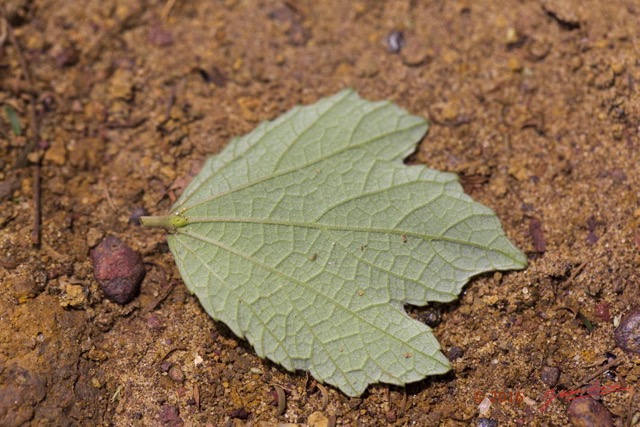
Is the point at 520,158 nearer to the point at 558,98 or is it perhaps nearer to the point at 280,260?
the point at 558,98

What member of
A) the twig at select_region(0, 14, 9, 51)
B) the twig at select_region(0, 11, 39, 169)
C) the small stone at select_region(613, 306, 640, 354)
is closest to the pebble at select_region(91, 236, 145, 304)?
the twig at select_region(0, 11, 39, 169)

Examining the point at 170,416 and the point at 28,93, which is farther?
the point at 28,93

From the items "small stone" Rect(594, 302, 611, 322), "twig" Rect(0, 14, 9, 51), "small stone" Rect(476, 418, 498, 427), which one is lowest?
"small stone" Rect(476, 418, 498, 427)

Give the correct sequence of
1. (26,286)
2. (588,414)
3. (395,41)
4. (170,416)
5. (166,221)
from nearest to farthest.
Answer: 1. (588,414)
2. (170,416)
3. (26,286)
4. (166,221)
5. (395,41)

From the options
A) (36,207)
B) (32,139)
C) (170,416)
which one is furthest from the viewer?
(32,139)

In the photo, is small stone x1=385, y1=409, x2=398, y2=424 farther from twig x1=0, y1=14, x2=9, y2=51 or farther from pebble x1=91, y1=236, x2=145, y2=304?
twig x1=0, y1=14, x2=9, y2=51

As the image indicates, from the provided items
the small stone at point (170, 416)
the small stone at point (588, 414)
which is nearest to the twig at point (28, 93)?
the small stone at point (170, 416)

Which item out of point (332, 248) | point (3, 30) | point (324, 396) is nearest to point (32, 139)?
point (3, 30)

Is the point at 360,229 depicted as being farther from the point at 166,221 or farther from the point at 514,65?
the point at 514,65
